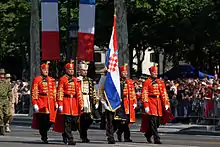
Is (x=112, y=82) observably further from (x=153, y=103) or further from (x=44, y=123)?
(x=44, y=123)

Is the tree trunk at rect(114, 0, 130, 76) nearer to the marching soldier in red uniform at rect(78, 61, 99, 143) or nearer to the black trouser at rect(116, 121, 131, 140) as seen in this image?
the black trouser at rect(116, 121, 131, 140)

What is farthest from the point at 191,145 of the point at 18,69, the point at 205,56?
the point at 18,69

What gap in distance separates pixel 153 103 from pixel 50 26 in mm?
14919

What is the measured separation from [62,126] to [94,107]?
1.02 metres

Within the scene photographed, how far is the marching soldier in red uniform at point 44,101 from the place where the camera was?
18.5 m

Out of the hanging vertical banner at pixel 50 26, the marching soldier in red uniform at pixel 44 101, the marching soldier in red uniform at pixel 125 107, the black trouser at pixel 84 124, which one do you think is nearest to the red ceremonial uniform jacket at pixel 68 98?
the marching soldier in red uniform at pixel 44 101

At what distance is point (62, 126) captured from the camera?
1845 centimetres

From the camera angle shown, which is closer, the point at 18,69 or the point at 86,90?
the point at 86,90

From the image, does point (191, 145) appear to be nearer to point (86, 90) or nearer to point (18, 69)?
point (86, 90)

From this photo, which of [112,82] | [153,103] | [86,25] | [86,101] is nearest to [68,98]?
[86,101]

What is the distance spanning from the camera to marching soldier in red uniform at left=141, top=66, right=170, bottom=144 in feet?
62.2

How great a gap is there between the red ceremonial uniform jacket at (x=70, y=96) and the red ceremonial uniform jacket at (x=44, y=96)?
0.44m

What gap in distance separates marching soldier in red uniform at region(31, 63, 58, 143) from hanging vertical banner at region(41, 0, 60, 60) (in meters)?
14.1

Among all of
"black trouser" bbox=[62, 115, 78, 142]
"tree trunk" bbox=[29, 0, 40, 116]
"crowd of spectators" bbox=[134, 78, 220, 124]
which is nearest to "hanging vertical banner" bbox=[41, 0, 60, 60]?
"tree trunk" bbox=[29, 0, 40, 116]
